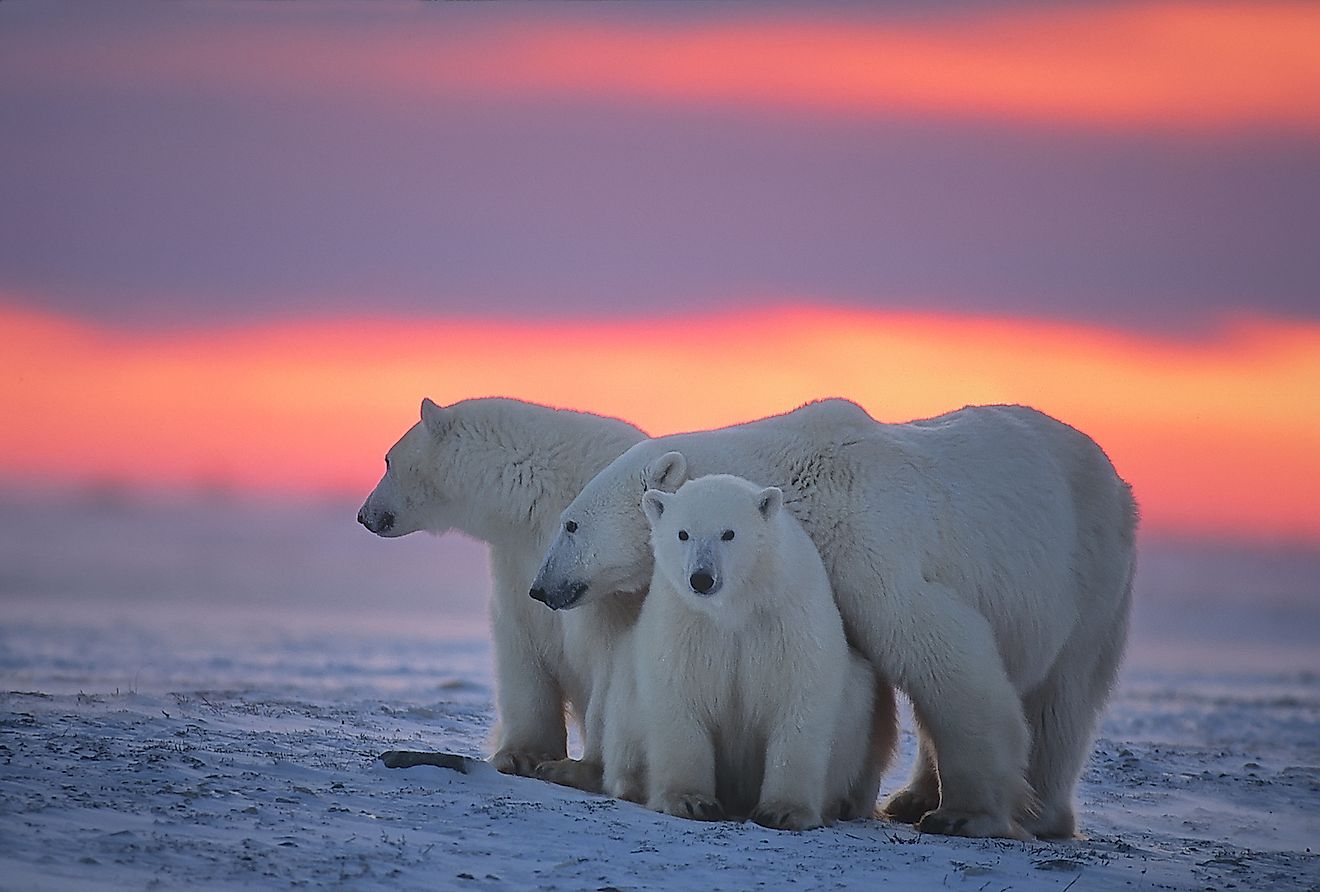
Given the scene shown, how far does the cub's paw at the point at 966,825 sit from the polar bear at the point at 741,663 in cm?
56

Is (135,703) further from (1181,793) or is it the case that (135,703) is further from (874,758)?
(1181,793)

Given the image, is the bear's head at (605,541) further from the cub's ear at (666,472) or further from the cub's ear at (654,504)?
the cub's ear at (654,504)

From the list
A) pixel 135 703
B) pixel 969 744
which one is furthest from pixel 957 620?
pixel 135 703

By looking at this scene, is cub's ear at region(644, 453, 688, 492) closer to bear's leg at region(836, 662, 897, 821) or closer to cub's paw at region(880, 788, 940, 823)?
bear's leg at region(836, 662, 897, 821)

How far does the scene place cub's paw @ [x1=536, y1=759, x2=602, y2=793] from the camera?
7375mm

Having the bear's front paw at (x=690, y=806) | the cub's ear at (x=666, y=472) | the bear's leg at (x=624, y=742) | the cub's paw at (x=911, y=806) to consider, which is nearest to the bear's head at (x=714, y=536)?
the cub's ear at (x=666, y=472)

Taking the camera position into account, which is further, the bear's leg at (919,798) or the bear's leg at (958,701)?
the bear's leg at (919,798)

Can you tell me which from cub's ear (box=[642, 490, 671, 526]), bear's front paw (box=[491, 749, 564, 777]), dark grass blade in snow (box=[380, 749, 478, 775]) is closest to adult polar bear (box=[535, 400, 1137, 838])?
cub's ear (box=[642, 490, 671, 526])

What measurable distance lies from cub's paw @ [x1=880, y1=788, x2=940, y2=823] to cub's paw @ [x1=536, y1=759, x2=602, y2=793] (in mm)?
1565

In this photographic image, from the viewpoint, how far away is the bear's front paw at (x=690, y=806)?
645cm

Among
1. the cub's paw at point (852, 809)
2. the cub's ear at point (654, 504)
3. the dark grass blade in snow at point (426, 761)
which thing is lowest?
the cub's paw at point (852, 809)

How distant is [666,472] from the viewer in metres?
7.12

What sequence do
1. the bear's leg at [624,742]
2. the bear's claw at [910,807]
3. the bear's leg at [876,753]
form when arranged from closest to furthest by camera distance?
the bear's leg at [624,742] → the bear's leg at [876,753] → the bear's claw at [910,807]

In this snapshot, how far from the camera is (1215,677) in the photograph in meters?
28.2
